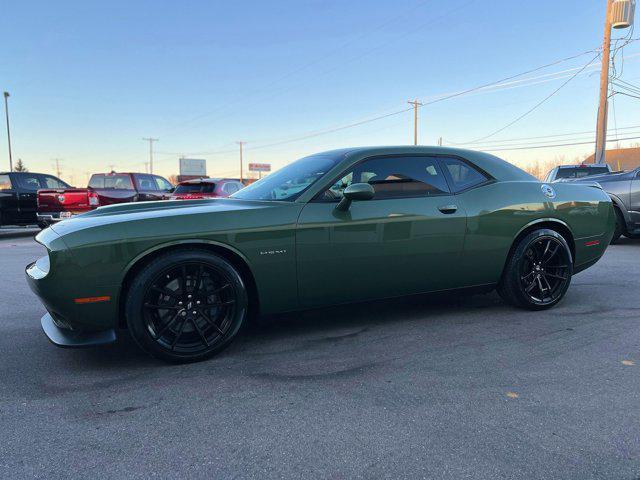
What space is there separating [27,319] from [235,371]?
241 cm

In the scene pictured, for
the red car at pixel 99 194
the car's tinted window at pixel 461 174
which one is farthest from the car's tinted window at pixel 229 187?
the car's tinted window at pixel 461 174

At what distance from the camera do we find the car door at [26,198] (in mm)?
12191

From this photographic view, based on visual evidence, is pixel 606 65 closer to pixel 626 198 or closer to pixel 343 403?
pixel 626 198

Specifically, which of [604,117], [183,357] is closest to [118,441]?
[183,357]

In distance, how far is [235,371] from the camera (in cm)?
301

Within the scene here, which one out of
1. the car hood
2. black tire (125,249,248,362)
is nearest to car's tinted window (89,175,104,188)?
the car hood

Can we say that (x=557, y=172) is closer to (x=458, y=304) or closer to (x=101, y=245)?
(x=458, y=304)

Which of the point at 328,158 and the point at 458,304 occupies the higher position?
the point at 328,158

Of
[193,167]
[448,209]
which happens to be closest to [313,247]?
[448,209]

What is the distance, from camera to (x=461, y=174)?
13.3 ft

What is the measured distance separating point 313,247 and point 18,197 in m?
11.8

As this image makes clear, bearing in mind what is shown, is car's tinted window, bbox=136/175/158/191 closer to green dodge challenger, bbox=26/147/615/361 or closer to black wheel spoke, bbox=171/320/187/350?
green dodge challenger, bbox=26/147/615/361

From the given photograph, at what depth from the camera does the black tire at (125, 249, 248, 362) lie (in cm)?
295

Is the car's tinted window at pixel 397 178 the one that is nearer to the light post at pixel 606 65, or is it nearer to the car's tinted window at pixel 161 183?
the car's tinted window at pixel 161 183
